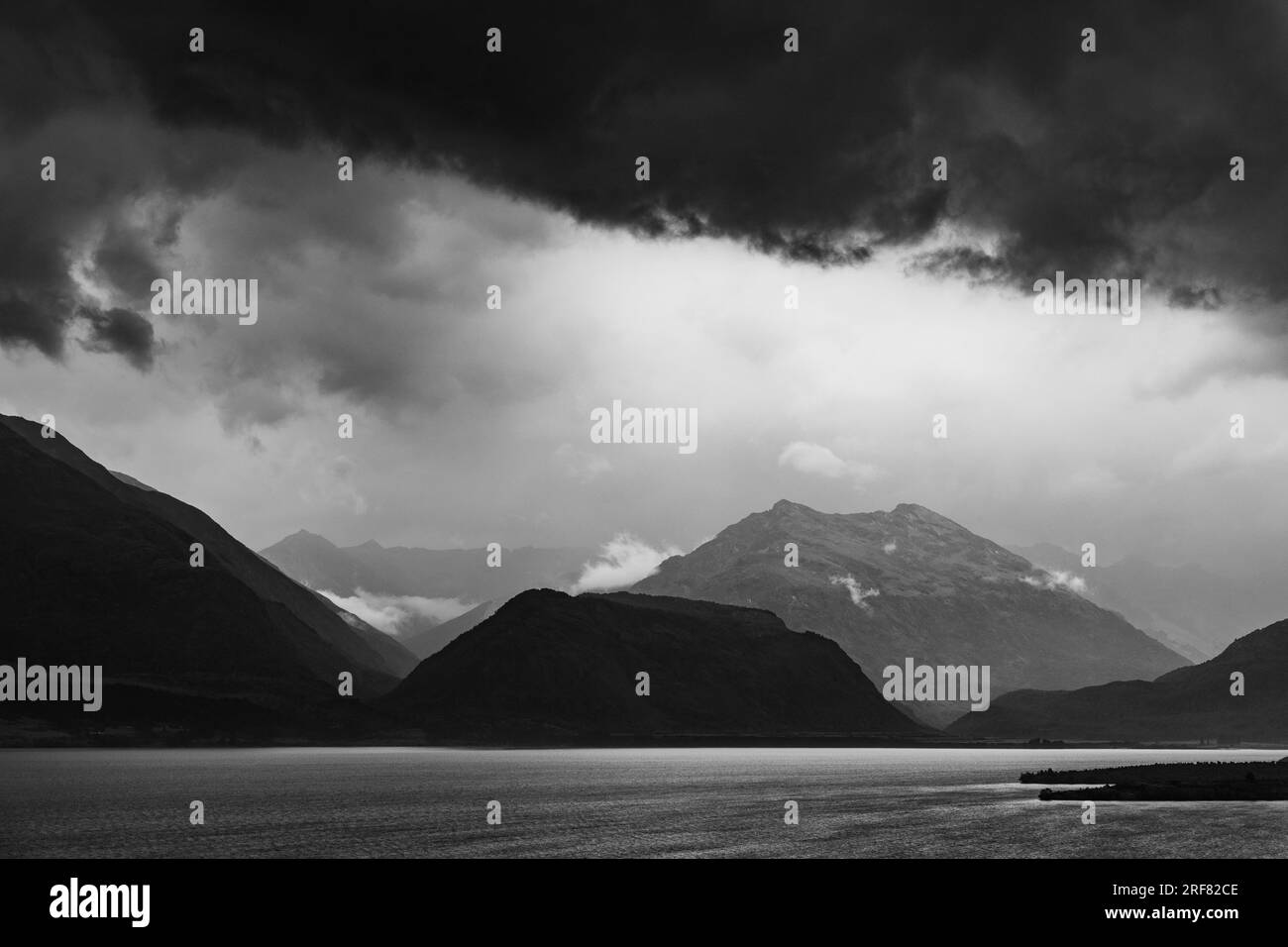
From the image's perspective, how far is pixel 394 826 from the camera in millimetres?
150625

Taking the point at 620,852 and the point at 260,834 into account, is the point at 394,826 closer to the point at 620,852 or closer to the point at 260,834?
the point at 260,834
